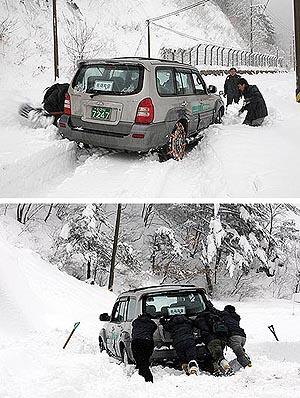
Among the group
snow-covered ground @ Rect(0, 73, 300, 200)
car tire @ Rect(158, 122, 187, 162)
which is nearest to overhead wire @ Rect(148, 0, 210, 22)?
snow-covered ground @ Rect(0, 73, 300, 200)

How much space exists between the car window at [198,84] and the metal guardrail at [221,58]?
0.59m

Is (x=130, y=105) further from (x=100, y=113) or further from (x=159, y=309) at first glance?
(x=159, y=309)

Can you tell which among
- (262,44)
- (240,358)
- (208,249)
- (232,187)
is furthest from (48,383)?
(208,249)

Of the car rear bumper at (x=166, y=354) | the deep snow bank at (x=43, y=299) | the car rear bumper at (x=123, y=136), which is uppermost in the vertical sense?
the car rear bumper at (x=123, y=136)

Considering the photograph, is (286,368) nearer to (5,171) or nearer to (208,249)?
(5,171)

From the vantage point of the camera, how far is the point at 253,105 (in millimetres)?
5273

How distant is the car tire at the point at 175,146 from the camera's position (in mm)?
5219

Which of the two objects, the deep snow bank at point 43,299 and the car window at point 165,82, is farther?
the deep snow bank at point 43,299

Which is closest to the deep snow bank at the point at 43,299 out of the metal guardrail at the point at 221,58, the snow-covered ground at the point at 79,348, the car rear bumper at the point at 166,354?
the snow-covered ground at the point at 79,348

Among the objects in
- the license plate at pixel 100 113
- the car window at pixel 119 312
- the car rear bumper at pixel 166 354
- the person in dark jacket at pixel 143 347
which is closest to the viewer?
the person in dark jacket at pixel 143 347

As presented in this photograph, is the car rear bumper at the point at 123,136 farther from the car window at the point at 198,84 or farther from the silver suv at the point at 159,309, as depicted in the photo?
the silver suv at the point at 159,309

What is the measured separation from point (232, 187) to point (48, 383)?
6.56 feet

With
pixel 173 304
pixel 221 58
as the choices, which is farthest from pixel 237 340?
pixel 221 58

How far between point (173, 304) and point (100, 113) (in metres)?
1.76
